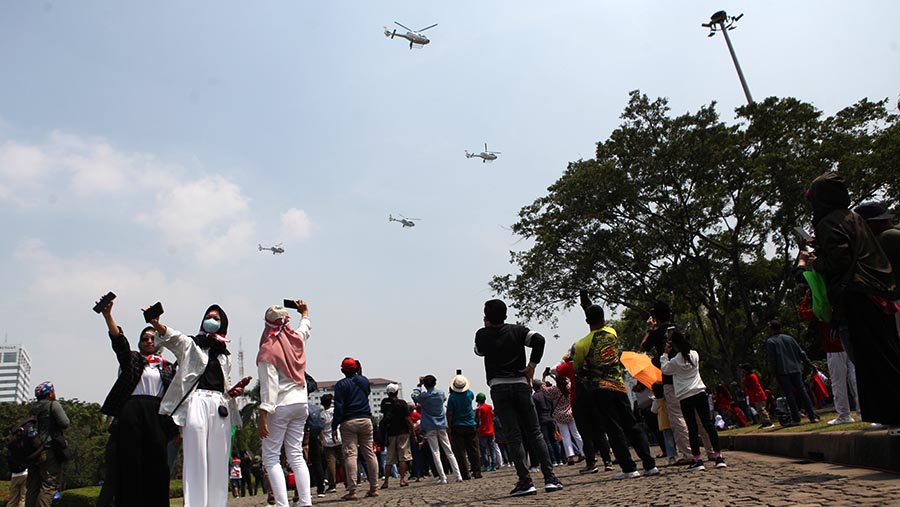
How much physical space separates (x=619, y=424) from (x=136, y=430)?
4831 millimetres

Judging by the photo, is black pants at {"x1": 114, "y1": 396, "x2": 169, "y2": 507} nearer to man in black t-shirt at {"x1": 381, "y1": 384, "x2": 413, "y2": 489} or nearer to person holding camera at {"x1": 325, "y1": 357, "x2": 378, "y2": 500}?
person holding camera at {"x1": 325, "y1": 357, "x2": 378, "y2": 500}

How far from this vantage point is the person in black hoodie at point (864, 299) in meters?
5.05

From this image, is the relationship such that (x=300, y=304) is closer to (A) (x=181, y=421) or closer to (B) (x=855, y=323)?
(A) (x=181, y=421)

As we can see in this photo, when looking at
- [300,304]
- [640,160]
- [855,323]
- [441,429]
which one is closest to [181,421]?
[300,304]

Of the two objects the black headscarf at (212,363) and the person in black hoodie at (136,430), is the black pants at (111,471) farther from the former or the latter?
the black headscarf at (212,363)

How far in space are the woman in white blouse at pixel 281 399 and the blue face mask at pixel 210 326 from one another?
49 cm

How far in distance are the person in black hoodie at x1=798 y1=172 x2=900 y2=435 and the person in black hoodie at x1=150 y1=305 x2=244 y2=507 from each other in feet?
16.1

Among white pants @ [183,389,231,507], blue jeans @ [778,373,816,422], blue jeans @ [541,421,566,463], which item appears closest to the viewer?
white pants @ [183,389,231,507]

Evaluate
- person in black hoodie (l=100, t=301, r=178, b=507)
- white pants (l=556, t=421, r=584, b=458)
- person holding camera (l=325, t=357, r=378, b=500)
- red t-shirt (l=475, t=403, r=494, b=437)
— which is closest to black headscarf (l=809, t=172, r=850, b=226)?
person in black hoodie (l=100, t=301, r=178, b=507)

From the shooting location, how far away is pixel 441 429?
1342 centimetres

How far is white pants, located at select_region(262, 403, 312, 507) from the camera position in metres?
6.47

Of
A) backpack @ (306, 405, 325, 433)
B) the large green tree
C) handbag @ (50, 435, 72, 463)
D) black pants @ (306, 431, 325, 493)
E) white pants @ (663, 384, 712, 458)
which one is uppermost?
the large green tree

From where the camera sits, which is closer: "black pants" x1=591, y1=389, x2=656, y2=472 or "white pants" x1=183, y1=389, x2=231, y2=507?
"white pants" x1=183, y1=389, x2=231, y2=507

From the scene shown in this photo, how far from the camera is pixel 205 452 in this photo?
582 cm
